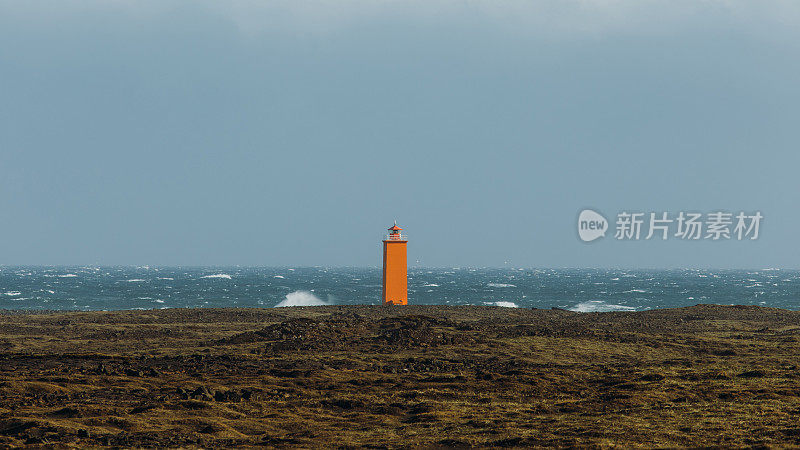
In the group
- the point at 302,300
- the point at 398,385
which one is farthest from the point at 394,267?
the point at 302,300

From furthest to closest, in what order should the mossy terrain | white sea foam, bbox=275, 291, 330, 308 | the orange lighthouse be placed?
white sea foam, bbox=275, 291, 330, 308, the orange lighthouse, the mossy terrain

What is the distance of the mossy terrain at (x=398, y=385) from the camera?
42.8ft

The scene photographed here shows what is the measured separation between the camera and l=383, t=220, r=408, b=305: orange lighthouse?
49.9 metres

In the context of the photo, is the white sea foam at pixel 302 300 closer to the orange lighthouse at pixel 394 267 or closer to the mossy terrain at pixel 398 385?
the orange lighthouse at pixel 394 267

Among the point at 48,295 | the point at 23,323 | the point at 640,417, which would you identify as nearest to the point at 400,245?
the point at 23,323

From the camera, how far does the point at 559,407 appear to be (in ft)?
52.2

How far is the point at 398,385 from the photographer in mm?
19000

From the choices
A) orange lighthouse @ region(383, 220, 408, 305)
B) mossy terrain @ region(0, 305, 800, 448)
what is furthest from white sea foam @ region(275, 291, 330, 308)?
mossy terrain @ region(0, 305, 800, 448)

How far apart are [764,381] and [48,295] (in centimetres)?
9056

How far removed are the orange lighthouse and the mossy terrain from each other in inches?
629

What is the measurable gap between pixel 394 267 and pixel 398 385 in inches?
1227

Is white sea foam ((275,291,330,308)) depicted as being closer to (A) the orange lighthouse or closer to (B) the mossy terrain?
(A) the orange lighthouse

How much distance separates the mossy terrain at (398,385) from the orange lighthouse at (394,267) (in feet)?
52.4

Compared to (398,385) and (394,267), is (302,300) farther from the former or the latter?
(398,385)
